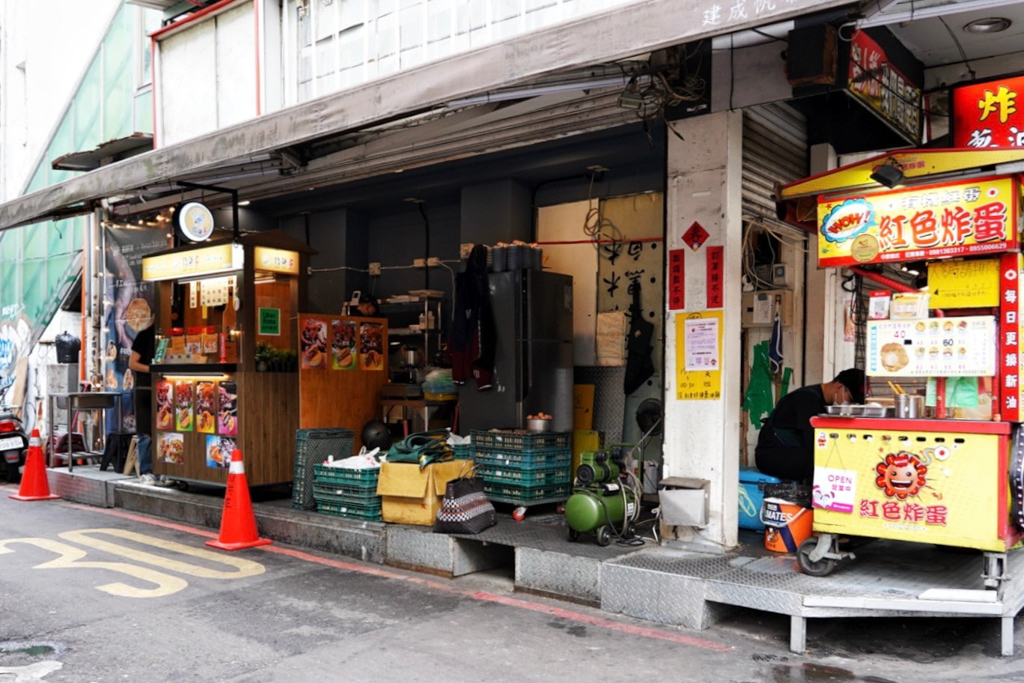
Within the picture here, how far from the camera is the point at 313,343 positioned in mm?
10078

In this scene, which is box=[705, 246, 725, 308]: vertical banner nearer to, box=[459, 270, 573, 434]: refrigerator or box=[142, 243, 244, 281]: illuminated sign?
box=[459, 270, 573, 434]: refrigerator

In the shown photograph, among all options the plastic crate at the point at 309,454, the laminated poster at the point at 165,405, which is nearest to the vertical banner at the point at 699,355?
the plastic crate at the point at 309,454

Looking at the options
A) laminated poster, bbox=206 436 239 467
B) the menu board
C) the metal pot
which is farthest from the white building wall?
the metal pot

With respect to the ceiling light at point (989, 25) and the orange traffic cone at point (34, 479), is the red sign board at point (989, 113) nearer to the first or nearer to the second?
the ceiling light at point (989, 25)

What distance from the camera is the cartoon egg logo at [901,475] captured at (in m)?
5.62

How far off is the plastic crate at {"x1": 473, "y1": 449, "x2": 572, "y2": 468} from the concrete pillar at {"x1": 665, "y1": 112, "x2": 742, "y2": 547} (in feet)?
5.46

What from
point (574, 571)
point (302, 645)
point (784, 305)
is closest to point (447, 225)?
point (784, 305)

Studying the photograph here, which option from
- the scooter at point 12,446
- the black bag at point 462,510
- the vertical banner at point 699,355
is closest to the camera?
the vertical banner at point 699,355

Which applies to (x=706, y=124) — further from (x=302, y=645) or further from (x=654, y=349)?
(x=302, y=645)

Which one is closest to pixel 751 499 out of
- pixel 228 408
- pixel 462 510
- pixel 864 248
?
pixel 462 510

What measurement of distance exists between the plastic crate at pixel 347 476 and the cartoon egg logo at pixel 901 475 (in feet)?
15.5

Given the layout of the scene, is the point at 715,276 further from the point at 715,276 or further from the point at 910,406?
the point at 910,406

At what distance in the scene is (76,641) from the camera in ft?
18.9

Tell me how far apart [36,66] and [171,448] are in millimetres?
14551
